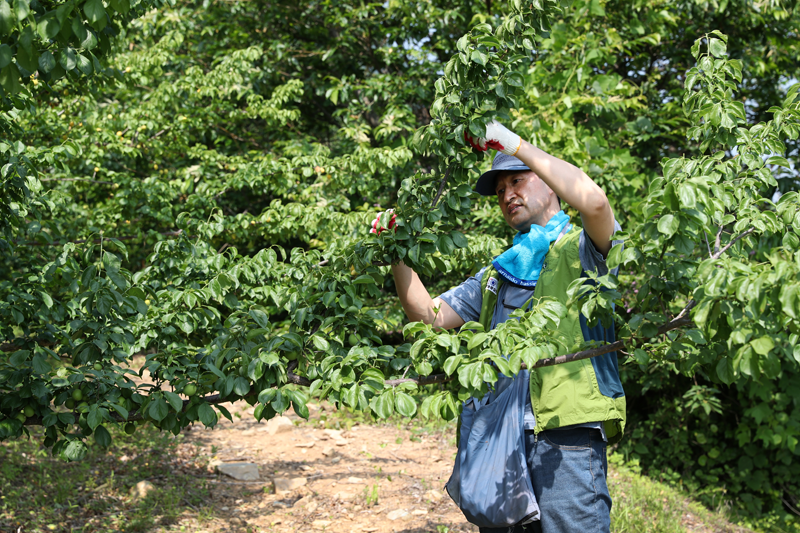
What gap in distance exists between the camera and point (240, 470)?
468 centimetres

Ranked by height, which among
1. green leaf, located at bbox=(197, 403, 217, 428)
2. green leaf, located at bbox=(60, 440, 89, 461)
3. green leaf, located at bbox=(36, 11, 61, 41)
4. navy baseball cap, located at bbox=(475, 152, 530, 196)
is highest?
green leaf, located at bbox=(36, 11, 61, 41)

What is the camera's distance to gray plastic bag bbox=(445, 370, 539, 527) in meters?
1.88

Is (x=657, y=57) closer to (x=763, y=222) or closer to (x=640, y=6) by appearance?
(x=640, y=6)

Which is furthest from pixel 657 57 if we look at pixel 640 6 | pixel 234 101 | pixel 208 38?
pixel 208 38

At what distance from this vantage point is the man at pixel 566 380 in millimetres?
1818

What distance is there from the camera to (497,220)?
4945mm

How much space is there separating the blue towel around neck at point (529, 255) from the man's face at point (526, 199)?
0.19 feet

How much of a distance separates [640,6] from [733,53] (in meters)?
1.63

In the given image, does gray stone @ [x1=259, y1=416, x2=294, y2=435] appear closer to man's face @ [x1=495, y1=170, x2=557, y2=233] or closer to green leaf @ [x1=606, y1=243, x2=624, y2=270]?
man's face @ [x1=495, y1=170, x2=557, y2=233]

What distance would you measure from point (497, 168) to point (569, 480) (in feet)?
3.37

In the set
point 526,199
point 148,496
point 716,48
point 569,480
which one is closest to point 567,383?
point 569,480

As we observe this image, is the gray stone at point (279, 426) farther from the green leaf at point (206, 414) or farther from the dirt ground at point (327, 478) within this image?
the green leaf at point (206, 414)

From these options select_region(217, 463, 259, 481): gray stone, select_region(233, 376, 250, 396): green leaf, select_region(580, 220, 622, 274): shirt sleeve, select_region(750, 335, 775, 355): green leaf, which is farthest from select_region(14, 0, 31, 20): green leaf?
select_region(217, 463, 259, 481): gray stone

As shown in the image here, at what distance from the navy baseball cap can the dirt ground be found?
230cm
